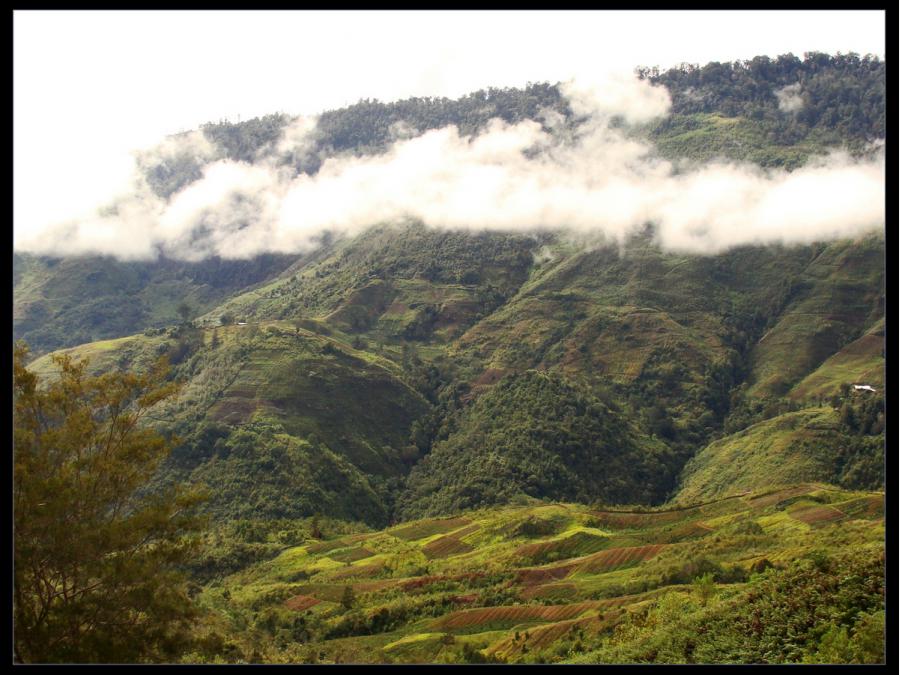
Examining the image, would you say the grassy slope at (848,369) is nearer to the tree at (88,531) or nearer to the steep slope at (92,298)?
the tree at (88,531)

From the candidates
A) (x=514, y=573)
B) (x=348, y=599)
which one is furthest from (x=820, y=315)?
(x=348, y=599)

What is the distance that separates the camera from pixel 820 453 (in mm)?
83188

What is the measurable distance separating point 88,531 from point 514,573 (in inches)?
1608

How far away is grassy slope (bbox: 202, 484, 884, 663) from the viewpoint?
140 feet

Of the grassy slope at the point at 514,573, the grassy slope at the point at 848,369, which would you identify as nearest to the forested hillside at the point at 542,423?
the grassy slope at the point at 514,573

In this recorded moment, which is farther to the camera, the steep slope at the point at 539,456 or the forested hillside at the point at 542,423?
the steep slope at the point at 539,456

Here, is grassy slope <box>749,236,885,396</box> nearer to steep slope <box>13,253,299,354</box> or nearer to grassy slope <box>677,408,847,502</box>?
grassy slope <box>677,408,847,502</box>

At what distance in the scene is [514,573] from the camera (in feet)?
183

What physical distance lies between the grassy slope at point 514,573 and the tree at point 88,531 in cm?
1704

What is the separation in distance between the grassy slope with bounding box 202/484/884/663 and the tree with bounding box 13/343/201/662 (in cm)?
1704

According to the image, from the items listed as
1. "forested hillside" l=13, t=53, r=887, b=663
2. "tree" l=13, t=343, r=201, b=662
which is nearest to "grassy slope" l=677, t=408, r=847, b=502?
"forested hillside" l=13, t=53, r=887, b=663

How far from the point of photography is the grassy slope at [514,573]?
42.7 meters

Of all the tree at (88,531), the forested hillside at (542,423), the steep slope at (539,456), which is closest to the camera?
the tree at (88,531)

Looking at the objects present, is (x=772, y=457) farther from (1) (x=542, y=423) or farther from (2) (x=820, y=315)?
(2) (x=820, y=315)
